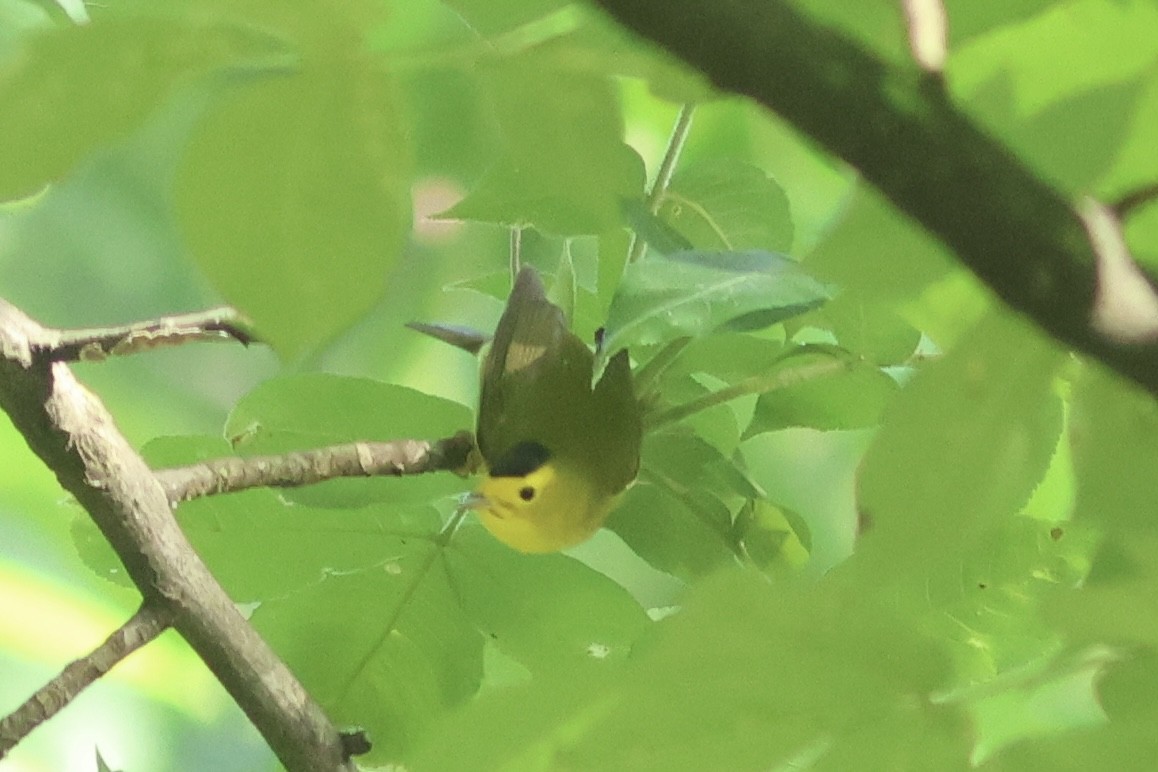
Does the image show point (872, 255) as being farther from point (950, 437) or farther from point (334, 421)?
point (334, 421)

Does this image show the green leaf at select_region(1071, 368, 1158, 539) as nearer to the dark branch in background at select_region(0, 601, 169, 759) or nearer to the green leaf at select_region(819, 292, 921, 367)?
the green leaf at select_region(819, 292, 921, 367)

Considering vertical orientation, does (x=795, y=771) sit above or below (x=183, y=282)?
above

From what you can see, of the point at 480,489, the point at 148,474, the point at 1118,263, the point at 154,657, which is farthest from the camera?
the point at 154,657

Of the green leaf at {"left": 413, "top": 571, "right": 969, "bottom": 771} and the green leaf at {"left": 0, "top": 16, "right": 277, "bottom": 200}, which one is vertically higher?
the green leaf at {"left": 0, "top": 16, "right": 277, "bottom": 200}

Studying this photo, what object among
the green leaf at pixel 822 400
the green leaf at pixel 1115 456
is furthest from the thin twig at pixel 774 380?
the green leaf at pixel 1115 456

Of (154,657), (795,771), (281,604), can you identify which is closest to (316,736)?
(281,604)

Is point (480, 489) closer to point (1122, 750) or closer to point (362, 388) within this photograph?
point (362, 388)

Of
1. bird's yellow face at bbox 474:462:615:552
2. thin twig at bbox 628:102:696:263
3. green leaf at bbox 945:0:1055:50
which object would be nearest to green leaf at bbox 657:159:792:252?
thin twig at bbox 628:102:696:263
